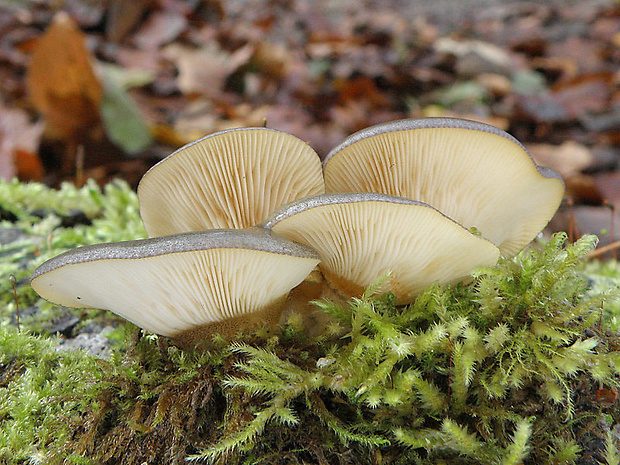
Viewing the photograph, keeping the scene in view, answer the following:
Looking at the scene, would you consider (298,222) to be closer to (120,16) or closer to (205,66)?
(205,66)

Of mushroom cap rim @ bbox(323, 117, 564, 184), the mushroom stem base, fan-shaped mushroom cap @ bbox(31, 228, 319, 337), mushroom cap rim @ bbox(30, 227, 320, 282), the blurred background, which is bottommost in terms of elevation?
the blurred background

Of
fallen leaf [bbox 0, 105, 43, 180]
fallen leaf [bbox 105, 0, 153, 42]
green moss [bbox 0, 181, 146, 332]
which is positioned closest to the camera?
green moss [bbox 0, 181, 146, 332]

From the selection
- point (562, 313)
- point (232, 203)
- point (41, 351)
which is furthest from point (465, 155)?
point (41, 351)

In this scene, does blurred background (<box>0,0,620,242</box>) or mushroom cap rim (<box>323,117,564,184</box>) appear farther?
blurred background (<box>0,0,620,242</box>)

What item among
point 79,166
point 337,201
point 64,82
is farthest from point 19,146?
point 337,201

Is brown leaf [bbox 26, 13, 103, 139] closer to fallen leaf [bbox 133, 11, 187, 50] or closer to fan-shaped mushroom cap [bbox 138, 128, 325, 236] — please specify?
fallen leaf [bbox 133, 11, 187, 50]

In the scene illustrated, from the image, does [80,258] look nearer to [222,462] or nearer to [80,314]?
[222,462]

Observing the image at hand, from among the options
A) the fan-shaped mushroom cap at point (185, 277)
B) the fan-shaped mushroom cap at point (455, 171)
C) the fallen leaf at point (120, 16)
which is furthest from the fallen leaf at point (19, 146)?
the fan-shaped mushroom cap at point (455, 171)

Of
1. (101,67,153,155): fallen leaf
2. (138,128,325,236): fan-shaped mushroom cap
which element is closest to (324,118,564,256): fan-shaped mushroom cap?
(138,128,325,236): fan-shaped mushroom cap
